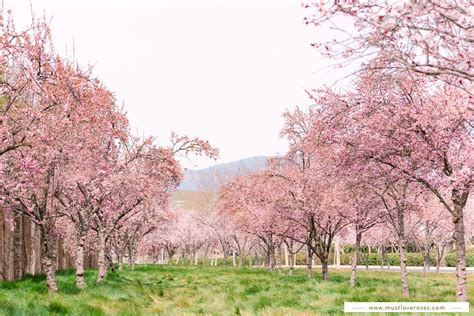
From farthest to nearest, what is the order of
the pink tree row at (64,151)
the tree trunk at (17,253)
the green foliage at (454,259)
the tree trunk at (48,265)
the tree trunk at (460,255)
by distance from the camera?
the green foliage at (454,259) → the tree trunk at (17,253) → the tree trunk at (48,265) → the tree trunk at (460,255) → the pink tree row at (64,151)

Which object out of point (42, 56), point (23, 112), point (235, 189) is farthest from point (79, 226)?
point (235, 189)

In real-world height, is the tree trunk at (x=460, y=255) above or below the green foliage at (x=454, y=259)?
above

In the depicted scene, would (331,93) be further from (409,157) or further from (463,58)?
(463,58)

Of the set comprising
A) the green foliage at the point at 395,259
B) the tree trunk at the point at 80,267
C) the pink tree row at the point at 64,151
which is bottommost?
the green foliage at the point at 395,259

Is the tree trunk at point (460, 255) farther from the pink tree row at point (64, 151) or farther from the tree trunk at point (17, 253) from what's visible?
the tree trunk at point (17, 253)

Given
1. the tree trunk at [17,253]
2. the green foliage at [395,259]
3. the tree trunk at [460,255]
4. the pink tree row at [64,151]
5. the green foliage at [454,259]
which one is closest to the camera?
the pink tree row at [64,151]

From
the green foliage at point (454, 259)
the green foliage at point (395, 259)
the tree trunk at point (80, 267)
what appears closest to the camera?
the tree trunk at point (80, 267)

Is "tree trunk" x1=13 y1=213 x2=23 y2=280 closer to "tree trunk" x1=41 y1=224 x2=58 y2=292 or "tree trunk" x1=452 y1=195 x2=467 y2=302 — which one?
"tree trunk" x1=41 y1=224 x2=58 y2=292

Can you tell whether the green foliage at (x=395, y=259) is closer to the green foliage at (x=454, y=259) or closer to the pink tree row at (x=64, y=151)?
the green foliage at (x=454, y=259)

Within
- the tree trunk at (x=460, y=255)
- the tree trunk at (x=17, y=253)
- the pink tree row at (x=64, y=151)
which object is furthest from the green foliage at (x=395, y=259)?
the tree trunk at (x=17, y=253)

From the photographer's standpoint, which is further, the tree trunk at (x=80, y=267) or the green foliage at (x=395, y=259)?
the green foliage at (x=395, y=259)

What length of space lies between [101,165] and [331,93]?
8093mm

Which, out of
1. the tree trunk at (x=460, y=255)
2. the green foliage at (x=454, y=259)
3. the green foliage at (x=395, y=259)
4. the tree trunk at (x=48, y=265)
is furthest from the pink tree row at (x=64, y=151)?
the green foliage at (x=454, y=259)

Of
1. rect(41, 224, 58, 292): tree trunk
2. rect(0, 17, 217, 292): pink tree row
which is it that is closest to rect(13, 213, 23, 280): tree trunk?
rect(0, 17, 217, 292): pink tree row
